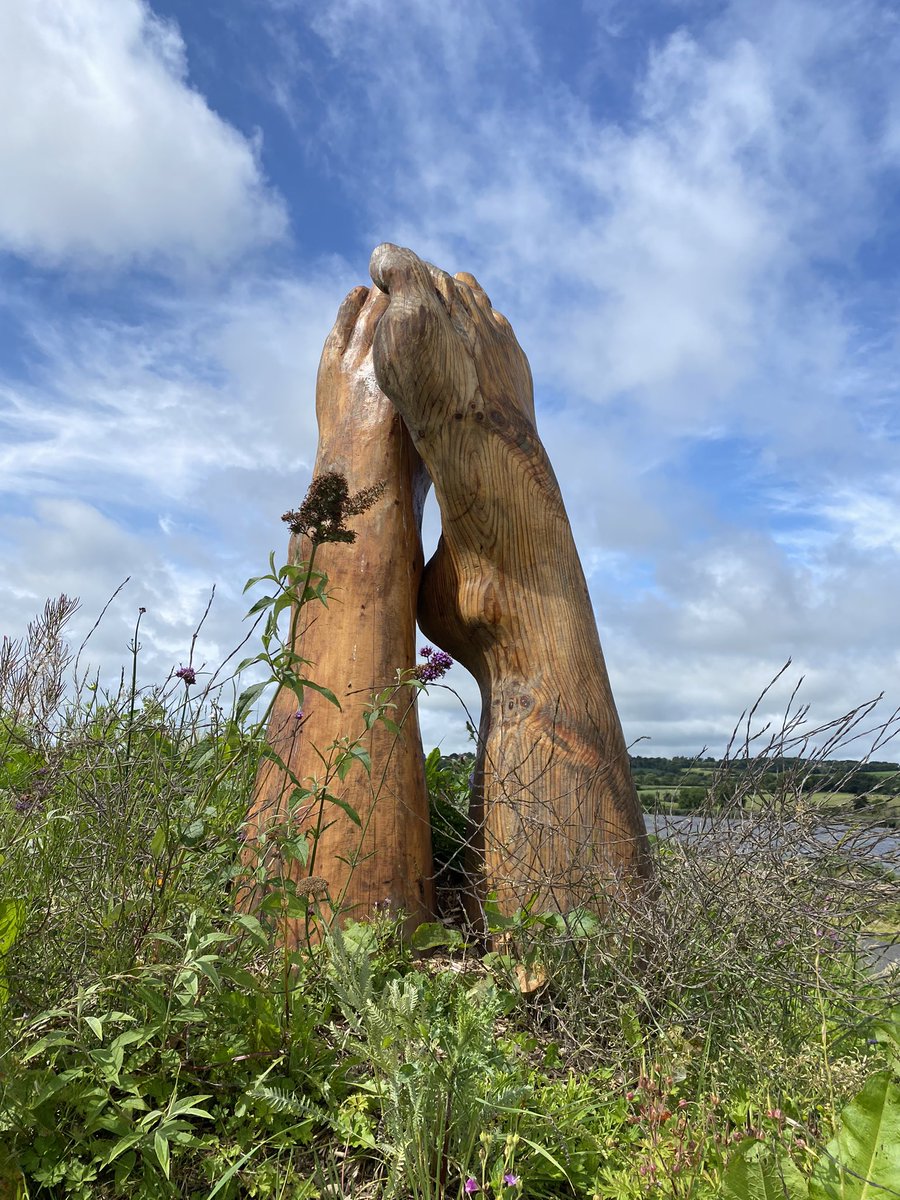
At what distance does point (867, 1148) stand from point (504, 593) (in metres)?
2.89

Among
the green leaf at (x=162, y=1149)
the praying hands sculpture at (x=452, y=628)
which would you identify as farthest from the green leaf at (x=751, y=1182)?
the praying hands sculpture at (x=452, y=628)

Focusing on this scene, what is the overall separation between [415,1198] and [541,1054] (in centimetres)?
108

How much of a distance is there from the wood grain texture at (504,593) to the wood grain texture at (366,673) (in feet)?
0.88

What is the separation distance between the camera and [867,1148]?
205 cm

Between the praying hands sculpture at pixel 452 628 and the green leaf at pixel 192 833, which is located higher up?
the praying hands sculpture at pixel 452 628

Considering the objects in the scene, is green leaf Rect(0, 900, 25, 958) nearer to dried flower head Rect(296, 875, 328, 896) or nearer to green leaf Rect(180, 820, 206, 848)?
green leaf Rect(180, 820, 206, 848)

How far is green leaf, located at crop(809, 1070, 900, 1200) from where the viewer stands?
6.59 ft

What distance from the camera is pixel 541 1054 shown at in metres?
3.18

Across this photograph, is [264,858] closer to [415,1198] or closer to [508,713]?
[415,1198]

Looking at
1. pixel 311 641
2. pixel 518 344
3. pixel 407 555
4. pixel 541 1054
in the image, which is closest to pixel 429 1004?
pixel 541 1054

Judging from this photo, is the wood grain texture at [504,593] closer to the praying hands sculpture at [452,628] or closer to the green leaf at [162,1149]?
the praying hands sculpture at [452,628]

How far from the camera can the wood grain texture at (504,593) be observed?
415 centimetres

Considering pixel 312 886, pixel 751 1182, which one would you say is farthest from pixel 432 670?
pixel 751 1182

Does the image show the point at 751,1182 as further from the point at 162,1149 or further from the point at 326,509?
the point at 326,509
